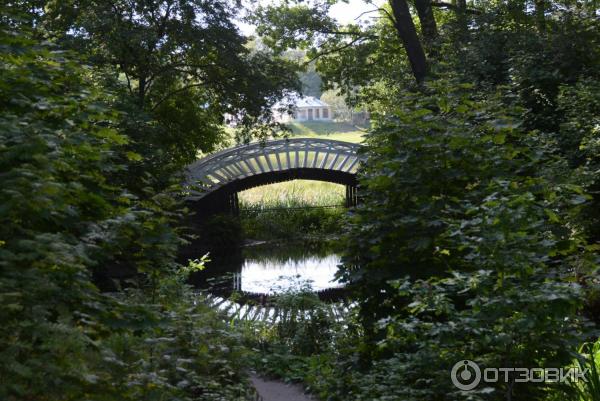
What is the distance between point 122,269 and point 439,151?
38.0 ft

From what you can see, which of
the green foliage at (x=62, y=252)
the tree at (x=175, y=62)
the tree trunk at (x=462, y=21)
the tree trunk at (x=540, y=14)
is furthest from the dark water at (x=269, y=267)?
the green foliage at (x=62, y=252)

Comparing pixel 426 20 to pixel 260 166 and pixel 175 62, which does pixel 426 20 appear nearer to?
pixel 175 62

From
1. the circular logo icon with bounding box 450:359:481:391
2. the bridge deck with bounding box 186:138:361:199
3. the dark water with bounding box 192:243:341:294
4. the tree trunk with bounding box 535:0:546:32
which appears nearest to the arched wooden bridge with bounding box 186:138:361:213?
the bridge deck with bounding box 186:138:361:199

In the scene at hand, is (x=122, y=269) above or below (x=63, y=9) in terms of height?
below

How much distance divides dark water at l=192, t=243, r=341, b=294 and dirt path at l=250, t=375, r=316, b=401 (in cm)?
662

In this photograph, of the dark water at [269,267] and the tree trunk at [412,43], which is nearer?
the tree trunk at [412,43]

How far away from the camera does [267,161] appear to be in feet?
70.5

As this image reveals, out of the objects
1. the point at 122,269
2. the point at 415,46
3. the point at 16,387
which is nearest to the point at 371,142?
the point at 16,387

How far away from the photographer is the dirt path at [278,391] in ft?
22.5

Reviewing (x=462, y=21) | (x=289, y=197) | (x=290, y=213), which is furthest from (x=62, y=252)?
(x=289, y=197)

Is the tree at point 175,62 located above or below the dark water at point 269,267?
above

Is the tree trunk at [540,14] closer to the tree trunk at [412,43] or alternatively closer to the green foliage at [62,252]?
the tree trunk at [412,43]

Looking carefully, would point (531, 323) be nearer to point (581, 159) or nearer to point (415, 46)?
point (581, 159)

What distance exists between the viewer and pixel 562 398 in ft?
13.9
